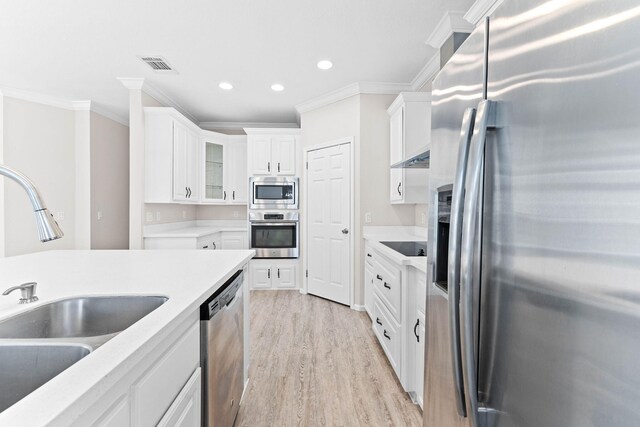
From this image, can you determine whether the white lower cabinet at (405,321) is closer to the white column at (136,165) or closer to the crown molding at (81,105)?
the white column at (136,165)

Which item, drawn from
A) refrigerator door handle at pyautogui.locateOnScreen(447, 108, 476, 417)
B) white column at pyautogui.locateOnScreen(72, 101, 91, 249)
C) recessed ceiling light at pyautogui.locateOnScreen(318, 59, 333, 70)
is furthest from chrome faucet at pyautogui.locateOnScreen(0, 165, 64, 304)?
white column at pyautogui.locateOnScreen(72, 101, 91, 249)

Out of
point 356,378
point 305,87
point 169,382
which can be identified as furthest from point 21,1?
point 356,378

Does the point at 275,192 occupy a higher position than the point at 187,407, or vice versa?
the point at 275,192

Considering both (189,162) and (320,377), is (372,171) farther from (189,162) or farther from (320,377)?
(189,162)

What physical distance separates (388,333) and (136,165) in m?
3.35

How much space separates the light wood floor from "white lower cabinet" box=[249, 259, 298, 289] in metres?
1.09

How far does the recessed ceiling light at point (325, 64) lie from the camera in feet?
10.4

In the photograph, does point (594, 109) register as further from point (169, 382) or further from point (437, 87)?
point (169, 382)

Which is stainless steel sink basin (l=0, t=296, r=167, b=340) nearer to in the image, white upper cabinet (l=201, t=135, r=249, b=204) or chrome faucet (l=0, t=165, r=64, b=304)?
chrome faucet (l=0, t=165, r=64, b=304)

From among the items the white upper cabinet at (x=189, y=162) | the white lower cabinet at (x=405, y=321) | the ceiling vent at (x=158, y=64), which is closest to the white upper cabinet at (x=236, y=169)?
the white upper cabinet at (x=189, y=162)

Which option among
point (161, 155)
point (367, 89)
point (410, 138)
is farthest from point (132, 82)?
point (410, 138)

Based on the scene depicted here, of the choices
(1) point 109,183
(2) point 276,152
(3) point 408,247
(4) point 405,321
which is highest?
(2) point 276,152

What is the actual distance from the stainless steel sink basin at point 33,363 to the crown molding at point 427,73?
129 inches

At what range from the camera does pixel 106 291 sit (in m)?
1.19
